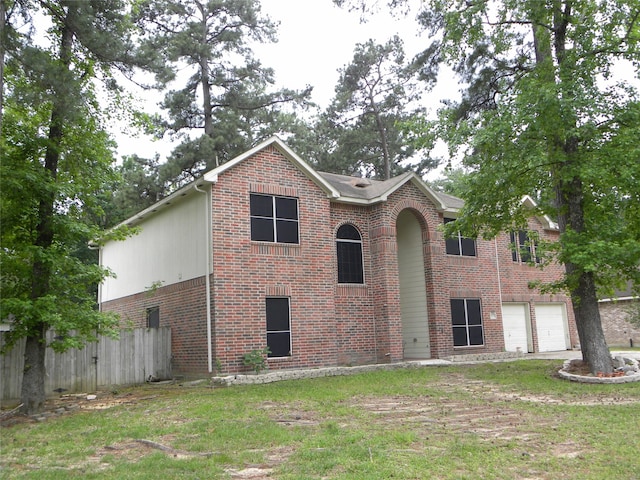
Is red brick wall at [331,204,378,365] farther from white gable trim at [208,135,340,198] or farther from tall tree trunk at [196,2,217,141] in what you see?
tall tree trunk at [196,2,217,141]

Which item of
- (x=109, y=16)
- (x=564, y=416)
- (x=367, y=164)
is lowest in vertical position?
(x=564, y=416)

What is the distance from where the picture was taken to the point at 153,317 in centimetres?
1883

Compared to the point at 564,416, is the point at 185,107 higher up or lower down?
higher up

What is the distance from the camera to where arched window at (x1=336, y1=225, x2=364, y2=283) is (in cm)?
1819

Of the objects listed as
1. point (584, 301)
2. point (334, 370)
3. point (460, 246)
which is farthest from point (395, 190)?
point (584, 301)

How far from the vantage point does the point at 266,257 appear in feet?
52.9

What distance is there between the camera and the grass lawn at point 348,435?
6.05 metres

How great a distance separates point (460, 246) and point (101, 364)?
12.9 meters

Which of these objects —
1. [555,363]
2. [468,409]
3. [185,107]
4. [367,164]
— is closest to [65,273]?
[468,409]

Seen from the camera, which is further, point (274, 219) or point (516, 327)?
point (516, 327)

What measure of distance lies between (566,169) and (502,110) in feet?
6.76

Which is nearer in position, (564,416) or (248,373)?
(564,416)

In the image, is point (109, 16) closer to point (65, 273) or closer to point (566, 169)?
point (65, 273)

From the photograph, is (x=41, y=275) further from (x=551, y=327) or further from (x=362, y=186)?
(x=551, y=327)
